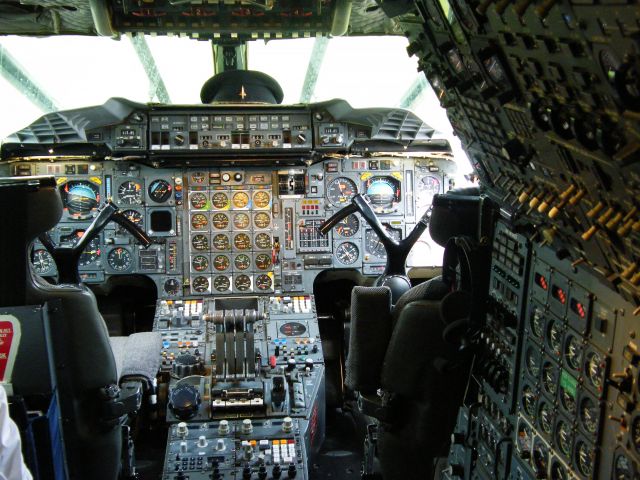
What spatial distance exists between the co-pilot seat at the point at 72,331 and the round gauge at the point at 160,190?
2.61 meters

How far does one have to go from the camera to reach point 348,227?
23.0ft

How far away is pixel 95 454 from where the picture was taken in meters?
4.53

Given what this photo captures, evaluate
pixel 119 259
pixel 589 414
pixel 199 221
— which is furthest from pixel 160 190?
pixel 589 414

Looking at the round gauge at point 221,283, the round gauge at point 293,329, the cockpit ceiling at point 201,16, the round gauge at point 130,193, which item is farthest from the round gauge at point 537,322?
the round gauge at point 130,193

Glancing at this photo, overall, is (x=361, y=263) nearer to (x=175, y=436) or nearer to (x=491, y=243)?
(x=175, y=436)

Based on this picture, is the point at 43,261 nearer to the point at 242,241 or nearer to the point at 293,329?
the point at 242,241

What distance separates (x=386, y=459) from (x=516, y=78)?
8.78 ft

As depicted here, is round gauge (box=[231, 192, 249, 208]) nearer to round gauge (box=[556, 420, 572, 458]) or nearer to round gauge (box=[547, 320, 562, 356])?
round gauge (box=[547, 320, 562, 356])

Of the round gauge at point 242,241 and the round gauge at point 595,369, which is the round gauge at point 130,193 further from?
the round gauge at point 595,369

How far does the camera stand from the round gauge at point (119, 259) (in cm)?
688

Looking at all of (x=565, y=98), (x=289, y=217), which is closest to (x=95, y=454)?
(x=289, y=217)

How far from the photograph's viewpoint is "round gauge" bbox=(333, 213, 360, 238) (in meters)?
7.00

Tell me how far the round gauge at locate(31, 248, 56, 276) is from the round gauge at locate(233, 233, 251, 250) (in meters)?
1.48

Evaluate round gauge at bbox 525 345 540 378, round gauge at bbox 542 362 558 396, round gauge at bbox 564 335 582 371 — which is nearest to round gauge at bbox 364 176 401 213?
round gauge at bbox 525 345 540 378
